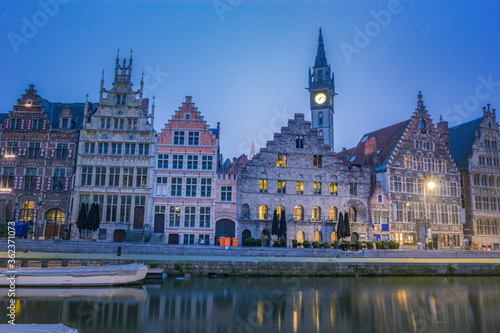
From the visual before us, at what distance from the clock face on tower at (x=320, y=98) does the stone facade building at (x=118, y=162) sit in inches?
1776

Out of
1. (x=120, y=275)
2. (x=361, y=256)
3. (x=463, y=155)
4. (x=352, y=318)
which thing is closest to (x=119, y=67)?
(x=120, y=275)

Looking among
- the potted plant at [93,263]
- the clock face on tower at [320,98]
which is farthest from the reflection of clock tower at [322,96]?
the potted plant at [93,263]

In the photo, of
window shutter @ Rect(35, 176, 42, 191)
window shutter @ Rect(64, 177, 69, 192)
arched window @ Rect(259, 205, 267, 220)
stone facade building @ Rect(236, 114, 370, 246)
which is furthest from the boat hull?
window shutter @ Rect(35, 176, 42, 191)

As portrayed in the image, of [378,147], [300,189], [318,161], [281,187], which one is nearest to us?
[281,187]

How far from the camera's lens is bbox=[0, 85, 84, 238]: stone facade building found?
120 feet

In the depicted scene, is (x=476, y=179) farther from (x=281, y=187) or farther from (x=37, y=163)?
(x=37, y=163)

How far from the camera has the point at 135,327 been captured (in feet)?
44.9

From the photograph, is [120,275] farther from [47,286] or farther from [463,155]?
[463,155]

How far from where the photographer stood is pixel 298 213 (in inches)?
1531

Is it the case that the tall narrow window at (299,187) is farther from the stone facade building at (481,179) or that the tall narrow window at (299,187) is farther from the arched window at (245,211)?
the stone facade building at (481,179)

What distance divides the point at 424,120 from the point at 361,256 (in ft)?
73.7

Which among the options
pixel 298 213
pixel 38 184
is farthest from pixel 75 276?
pixel 298 213

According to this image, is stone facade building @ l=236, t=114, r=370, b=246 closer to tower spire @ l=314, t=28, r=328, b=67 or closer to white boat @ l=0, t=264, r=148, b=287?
white boat @ l=0, t=264, r=148, b=287

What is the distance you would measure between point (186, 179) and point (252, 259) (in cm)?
1438
